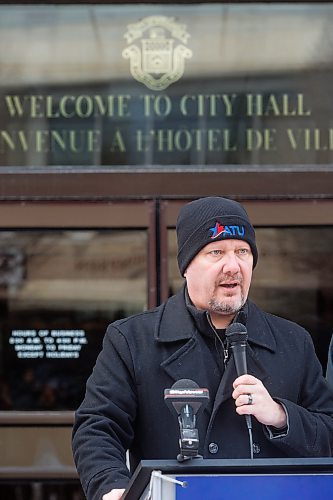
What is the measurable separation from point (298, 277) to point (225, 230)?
8.90ft

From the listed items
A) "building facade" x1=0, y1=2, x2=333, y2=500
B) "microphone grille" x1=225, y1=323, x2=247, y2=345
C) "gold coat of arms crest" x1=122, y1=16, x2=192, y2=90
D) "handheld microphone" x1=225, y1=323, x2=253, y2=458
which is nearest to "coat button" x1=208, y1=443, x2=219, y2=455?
"handheld microphone" x1=225, y1=323, x2=253, y2=458

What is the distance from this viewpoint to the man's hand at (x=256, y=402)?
2.63 meters

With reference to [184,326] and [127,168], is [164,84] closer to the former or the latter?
[127,168]

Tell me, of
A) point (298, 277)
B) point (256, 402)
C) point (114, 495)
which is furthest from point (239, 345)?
point (298, 277)

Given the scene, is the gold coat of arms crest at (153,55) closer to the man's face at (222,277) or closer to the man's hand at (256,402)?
the man's face at (222,277)

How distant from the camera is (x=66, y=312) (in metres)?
5.62

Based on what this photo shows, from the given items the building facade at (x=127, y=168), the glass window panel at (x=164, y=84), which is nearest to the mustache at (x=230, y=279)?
the building facade at (x=127, y=168)

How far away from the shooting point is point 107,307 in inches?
221

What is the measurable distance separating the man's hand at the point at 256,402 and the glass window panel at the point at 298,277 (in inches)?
111

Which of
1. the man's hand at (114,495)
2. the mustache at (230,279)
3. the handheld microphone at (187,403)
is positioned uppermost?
the mustache at (230,279)

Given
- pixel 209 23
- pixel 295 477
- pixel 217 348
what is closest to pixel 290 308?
pixel 209 23

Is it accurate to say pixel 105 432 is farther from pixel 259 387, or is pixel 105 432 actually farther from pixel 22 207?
pixel 22 207

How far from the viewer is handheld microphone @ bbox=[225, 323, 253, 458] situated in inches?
107

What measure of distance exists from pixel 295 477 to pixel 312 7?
393 centimetres
